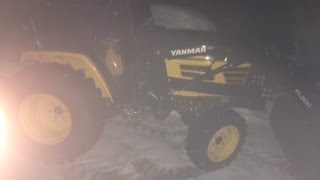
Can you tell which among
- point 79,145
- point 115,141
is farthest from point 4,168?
point 115,141

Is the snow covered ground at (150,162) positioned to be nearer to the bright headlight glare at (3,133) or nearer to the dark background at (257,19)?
the bright headlight glare at (3,133)

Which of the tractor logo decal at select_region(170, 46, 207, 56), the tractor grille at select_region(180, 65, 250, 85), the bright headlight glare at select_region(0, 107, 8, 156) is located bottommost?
the bright headlight glare at select_region(0, 107, 8, 156)

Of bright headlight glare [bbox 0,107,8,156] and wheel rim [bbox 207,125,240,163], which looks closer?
wheel rim [bbox 207,125,240,163]

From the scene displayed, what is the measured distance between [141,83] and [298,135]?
139 cm

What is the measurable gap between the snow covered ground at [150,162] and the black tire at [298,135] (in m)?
0.17

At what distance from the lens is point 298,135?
317 cm

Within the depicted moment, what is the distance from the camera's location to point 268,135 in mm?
A: 4078

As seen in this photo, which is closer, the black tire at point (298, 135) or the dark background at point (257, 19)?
the black tire at point (298, 135)

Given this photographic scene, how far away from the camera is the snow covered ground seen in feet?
10.7

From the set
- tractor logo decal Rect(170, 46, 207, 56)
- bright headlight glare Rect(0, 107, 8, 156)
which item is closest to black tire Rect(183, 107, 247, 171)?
tractor logo decal Rect(170, 46, 207, 56)

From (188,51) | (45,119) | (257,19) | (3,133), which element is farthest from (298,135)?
(3,133)

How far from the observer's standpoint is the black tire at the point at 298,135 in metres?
3.06

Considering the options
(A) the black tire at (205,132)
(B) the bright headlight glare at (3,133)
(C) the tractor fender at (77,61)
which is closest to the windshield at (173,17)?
(C) the tractor fender at (77,61)

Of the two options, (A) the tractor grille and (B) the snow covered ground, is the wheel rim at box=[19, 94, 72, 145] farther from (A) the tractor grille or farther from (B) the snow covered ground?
(A) the tractor grille
